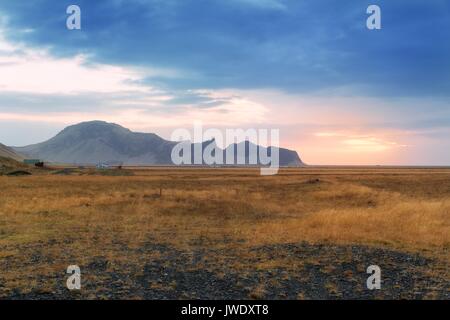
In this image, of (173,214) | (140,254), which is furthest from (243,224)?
(140,254)

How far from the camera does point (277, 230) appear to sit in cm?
2395

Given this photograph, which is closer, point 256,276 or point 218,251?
point 256,276

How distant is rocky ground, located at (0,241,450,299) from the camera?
39.8 feet

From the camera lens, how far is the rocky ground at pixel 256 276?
1212 cm

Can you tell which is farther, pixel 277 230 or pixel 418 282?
pixel 277 230

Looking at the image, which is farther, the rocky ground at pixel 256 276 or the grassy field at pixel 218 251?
the grassy field at pixel 218 251

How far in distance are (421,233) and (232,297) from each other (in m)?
15.1

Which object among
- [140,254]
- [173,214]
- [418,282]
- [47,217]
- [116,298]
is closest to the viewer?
[116,298]

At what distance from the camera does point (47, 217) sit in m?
28.5

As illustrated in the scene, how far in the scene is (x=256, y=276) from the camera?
14.2 meters

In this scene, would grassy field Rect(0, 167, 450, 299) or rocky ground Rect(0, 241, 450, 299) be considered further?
grassy field Rect(0, 167, 450, 299)
